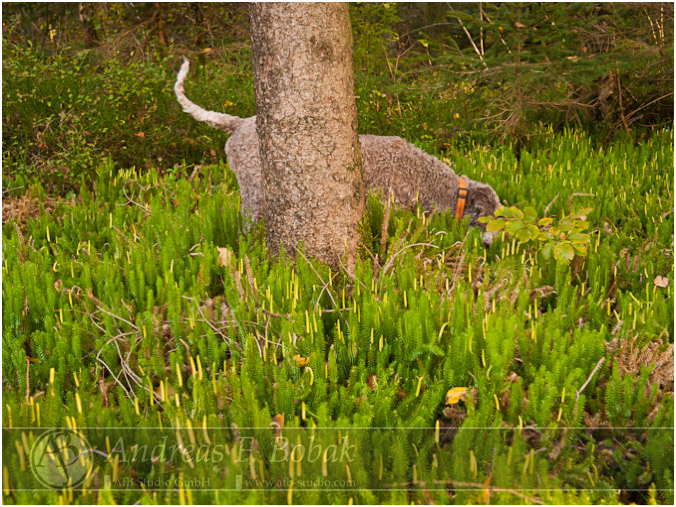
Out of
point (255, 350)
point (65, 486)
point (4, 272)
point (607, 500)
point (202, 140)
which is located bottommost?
point (607, 500)

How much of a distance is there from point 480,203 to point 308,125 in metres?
2.15

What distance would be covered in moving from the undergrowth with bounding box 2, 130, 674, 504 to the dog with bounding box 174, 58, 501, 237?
571 millimetres

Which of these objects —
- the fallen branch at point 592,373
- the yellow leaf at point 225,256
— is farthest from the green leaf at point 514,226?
the yellow leaf at point 225,256

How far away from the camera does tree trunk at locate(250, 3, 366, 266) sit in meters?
3.68

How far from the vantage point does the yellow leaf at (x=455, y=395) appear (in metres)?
2.58

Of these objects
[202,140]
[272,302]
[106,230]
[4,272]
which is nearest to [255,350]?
[272,302]

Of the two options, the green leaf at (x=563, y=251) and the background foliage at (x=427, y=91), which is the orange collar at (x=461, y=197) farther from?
the background foliage at (x=427, y=91)

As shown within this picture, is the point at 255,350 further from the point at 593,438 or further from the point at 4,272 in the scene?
the point at 4,272

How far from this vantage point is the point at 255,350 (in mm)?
3008

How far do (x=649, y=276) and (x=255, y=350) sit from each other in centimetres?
271

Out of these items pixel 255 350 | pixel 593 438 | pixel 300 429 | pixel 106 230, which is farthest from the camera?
pixel 106 230
